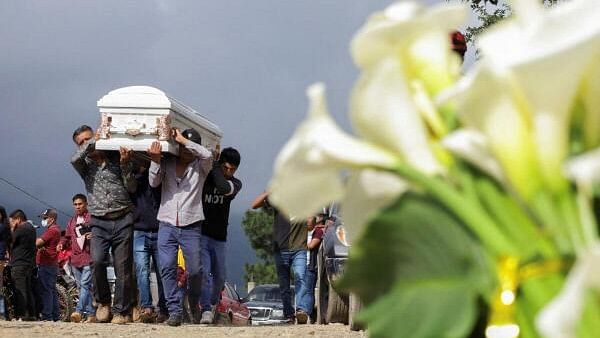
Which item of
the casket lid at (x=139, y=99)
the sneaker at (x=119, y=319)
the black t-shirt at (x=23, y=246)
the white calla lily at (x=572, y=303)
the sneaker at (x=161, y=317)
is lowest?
the white calla lily at (x=572, y=303)

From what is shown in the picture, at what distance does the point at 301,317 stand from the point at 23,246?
4.31m

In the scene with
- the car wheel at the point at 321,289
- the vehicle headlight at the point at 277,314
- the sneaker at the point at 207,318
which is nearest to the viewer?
Answer: the sneaker at the point at 207,318

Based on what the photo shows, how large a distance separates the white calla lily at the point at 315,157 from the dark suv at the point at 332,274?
24.4 ft

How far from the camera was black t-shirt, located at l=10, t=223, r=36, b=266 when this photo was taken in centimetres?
1313

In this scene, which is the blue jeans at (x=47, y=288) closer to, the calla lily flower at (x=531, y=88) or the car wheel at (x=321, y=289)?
the car wheel at (x=321, y=289)

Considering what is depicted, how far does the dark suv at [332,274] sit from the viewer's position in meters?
9.36

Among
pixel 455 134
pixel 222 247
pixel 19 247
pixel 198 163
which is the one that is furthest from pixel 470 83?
pixel 19 247

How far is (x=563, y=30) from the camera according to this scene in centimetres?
77

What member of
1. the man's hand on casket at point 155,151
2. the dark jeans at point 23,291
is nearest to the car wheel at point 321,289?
the man's hand on casket at point 155,151

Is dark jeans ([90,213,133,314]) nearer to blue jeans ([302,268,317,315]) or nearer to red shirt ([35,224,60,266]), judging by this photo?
blue jeans ([302,268,317,315])

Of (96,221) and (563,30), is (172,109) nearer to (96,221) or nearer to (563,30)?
(96,221)

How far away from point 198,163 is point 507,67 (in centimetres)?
859

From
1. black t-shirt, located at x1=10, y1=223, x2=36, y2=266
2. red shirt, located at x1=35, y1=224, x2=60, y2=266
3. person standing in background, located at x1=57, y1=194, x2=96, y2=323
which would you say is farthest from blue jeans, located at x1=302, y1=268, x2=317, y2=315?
red shirt, located at x1=35, y1=224, x2=60, y2=266

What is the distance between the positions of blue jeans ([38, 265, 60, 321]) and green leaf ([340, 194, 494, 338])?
13279 mm
